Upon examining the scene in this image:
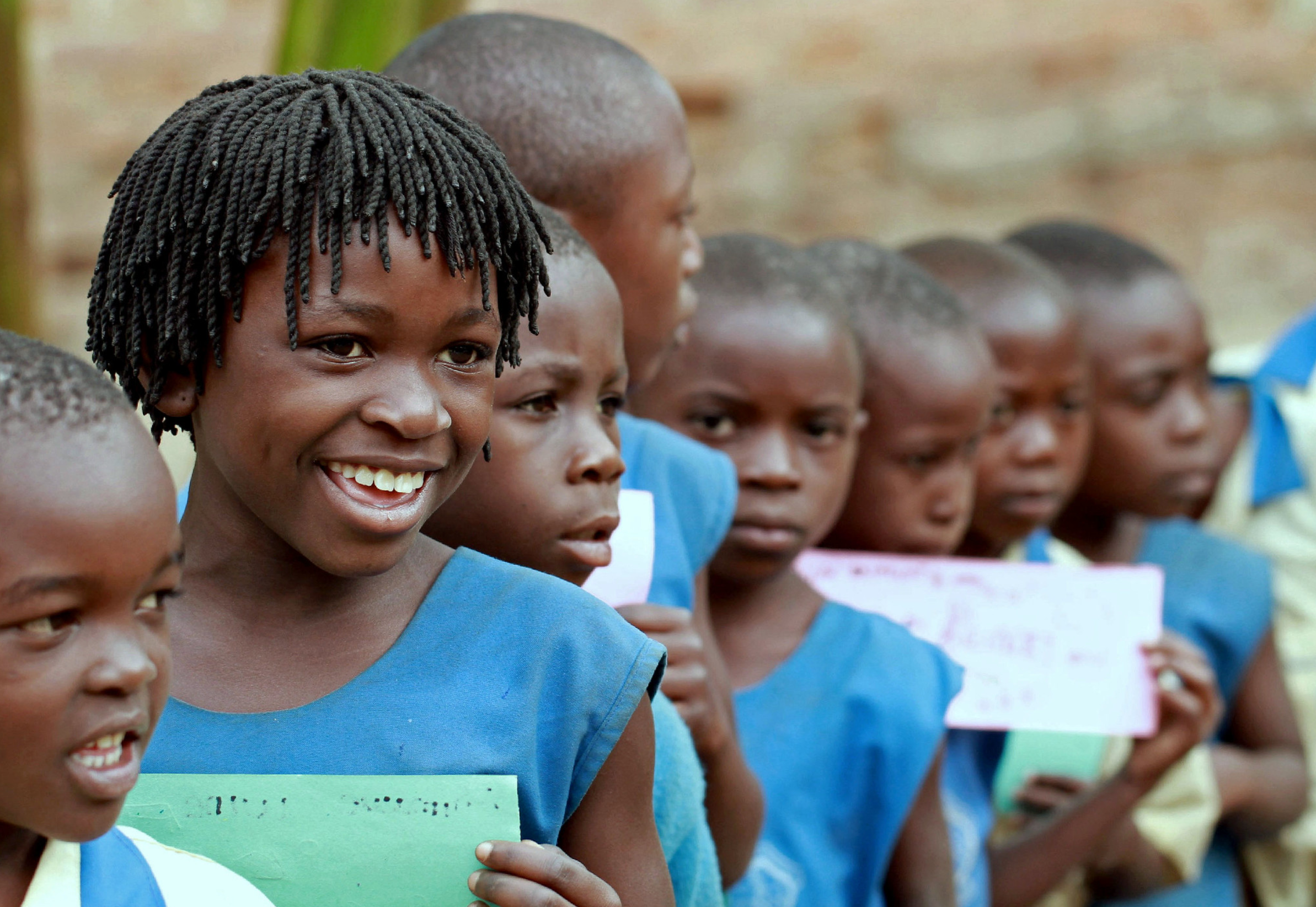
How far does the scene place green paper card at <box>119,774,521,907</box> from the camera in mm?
1355

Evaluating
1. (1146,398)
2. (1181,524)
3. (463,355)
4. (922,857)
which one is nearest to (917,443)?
(922,857)

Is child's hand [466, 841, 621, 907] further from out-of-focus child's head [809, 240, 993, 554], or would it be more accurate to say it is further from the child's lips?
out-of-focus child's head [809, 240, 993, 554]

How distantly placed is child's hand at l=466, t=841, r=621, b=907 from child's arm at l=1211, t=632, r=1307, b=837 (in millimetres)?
2184

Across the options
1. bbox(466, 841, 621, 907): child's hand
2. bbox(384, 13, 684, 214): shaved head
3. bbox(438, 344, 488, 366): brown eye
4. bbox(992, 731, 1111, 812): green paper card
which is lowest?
bbox(992, 731, 1111, 812): green paper card

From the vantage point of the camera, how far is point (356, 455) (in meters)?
1.38

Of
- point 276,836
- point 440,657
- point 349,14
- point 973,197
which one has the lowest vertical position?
point 973,197

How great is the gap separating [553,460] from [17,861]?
2.57 ft

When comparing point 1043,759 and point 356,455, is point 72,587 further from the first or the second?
point 1043,759

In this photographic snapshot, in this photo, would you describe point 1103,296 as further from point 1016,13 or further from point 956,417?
point 1016,13

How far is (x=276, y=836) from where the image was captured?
4.46ft

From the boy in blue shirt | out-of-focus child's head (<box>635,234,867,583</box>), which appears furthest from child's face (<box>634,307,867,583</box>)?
the boy in blue shirt

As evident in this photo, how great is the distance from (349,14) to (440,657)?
1897mm

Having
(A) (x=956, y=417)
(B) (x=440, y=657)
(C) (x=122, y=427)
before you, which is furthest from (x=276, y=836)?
(A) (x=956, y=417)

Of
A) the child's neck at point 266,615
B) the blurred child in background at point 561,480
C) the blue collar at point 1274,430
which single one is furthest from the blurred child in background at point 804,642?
the blue collar at point 1274,430
